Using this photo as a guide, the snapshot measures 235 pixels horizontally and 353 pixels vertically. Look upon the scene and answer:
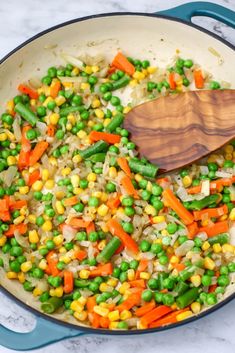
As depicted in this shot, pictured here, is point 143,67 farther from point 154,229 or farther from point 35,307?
point 35,307

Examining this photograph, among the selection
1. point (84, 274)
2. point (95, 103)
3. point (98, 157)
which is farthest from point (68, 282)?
point (95, 103)

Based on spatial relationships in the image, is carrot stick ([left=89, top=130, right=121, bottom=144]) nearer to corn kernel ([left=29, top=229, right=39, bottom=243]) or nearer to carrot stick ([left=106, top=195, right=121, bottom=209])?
carrot stick ([left=106, top=195, right=121, bottom=209])

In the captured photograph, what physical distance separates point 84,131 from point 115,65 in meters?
0.33

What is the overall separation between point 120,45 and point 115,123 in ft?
1.21

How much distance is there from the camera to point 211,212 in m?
3.01

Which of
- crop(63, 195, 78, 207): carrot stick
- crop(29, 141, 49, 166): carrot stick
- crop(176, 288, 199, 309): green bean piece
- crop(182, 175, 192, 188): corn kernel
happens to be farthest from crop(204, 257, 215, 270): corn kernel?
crop(29, 141, 49, 166): carrot stick

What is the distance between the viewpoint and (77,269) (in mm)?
2934

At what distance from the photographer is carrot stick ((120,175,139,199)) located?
3.02 metres

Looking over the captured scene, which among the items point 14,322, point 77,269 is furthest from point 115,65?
point 14,322

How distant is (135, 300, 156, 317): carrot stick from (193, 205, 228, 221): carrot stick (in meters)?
0.38

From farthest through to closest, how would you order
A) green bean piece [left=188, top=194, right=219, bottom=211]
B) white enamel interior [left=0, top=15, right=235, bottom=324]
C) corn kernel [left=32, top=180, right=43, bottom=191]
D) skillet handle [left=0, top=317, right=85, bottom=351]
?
white enamel interior [left=0, top=15, right=235, bottom=324], corn kernel [left=32, top=180, right=43, bottom=191], green bean piece [left=188, top=194, right=219, bottom=211], skillet handle [left=0, top=317, right=85, bottom=351]

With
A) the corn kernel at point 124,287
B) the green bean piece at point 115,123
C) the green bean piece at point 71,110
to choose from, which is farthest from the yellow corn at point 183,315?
the green bean piece at point 71,110

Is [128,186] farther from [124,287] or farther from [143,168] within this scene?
[124,287]

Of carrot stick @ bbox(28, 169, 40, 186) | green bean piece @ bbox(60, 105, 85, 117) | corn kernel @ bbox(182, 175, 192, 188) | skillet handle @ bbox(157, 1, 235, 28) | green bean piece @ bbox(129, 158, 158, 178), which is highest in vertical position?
skillet handle @ bbox(157, 1, 235, 28)
